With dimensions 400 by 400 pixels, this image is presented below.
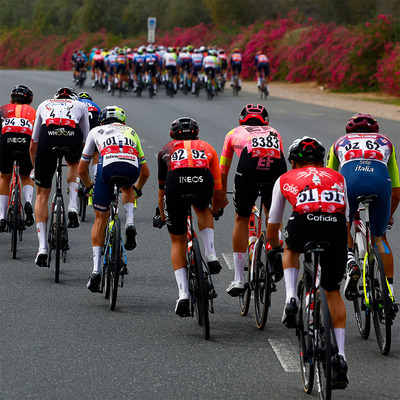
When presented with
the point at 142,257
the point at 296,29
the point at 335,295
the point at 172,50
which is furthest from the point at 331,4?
the point at 335,295

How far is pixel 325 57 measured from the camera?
45.3 m

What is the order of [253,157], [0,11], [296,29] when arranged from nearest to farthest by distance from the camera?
[253,157] < [296,29] < [0,11]

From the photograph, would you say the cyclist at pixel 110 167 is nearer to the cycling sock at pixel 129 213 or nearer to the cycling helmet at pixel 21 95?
the cycling sock at pixel 129 213

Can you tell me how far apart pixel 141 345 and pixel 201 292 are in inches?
25.8

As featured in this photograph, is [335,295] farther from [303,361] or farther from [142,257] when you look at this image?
[142,257]

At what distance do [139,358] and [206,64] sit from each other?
96.3 ft

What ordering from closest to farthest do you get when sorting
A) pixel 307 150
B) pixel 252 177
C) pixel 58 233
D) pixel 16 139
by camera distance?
1. pixel 307 150
2. pixel 252 177
3. pixel 58 233
4. pixel 16 139

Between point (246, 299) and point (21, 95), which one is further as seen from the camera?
point (21, 95)

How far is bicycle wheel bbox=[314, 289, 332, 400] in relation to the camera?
17.5 ft

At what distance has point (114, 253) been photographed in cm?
809

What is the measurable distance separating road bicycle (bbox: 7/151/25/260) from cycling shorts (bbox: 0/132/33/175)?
5 centimetres

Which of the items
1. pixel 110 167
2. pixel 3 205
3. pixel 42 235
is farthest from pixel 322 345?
pixel 3 205

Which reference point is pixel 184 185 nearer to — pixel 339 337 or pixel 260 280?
pixel 260 280

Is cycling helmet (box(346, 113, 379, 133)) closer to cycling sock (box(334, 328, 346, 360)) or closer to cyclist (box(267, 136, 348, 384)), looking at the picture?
cyclist (box(267, 136, 348, 384))
